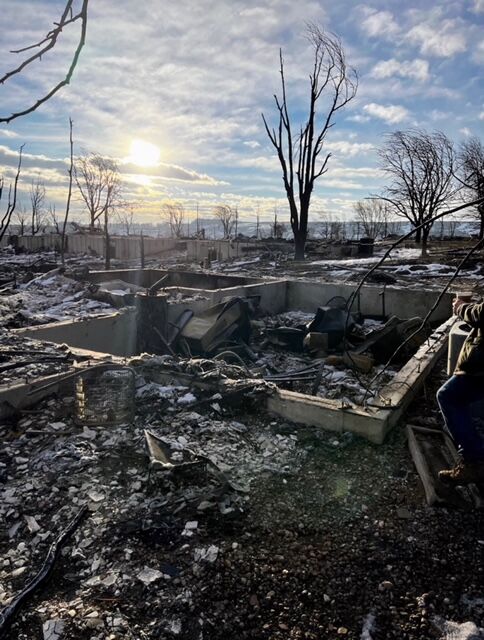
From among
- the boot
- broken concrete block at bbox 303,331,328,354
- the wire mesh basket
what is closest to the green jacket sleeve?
the boot

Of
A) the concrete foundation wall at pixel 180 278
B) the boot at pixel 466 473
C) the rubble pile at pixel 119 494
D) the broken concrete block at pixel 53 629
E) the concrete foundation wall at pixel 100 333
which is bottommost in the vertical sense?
the broken concrete block at pixel 53 629

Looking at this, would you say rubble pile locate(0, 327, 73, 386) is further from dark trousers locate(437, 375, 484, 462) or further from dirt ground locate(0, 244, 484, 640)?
dark trousers locate(437, 375, 484, 462)

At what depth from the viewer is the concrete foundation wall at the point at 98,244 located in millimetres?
32250

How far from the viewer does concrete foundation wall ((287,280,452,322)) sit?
31.7 feet

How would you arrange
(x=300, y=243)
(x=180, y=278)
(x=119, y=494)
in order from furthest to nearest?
(x=300, y=243) < (x=180, y=278) < (x=119, y=494)

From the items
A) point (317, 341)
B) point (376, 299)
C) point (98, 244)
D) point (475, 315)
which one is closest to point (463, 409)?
point (475, 315)

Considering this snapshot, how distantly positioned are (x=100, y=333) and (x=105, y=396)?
11.0 ft

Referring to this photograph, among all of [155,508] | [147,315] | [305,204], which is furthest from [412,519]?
[305,204]

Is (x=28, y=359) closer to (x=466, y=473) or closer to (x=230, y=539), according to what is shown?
(x=230, y=539)

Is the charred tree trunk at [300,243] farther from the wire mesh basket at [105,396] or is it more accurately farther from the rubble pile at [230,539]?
the rubble pile at [230,539]

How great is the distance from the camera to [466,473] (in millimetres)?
3004

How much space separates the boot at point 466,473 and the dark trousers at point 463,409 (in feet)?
0.13

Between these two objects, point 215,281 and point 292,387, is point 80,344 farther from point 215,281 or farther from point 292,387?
point 215,281

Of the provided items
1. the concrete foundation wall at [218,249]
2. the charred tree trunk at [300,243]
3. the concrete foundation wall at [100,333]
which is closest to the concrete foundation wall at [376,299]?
the concrete foundation wall at [100,333]
